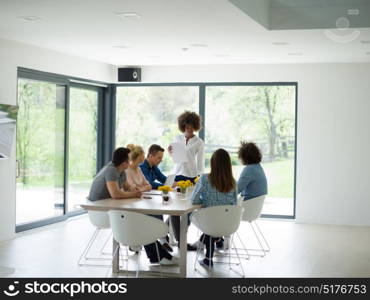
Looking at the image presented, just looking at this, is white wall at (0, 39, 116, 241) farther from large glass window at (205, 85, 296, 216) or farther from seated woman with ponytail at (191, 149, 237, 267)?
large glass window at (205, 85, 296, 216)

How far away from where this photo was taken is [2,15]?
6578 mm

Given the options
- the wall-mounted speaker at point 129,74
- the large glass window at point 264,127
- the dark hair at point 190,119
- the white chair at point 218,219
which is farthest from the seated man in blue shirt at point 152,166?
the wall-mounted speaker at point 129,74

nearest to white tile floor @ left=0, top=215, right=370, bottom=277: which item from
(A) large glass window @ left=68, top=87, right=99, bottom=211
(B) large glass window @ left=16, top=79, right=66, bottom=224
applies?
(B) large glass window @ left=16, top=79, right=66, bottom=224

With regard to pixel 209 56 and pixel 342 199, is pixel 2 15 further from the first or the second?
pixel 342 199

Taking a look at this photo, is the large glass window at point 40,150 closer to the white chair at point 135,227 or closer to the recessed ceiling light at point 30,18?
the recessed ceiling light at point 30,18

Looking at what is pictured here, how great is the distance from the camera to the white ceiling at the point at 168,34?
6039 millimetres

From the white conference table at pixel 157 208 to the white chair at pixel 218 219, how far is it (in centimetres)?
12

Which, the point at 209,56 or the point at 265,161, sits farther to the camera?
the point at 265,161

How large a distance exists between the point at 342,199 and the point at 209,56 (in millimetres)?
3224

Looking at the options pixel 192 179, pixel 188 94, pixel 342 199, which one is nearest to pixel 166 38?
pixel 192 179

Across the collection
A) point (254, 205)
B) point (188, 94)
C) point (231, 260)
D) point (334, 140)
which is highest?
point (188, 94)

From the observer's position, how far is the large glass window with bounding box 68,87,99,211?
10734mm

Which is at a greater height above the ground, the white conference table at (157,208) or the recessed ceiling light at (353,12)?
the recessed ceiling light at (353,12)

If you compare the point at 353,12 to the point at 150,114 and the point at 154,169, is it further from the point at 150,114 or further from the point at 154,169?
the point at 150,114
